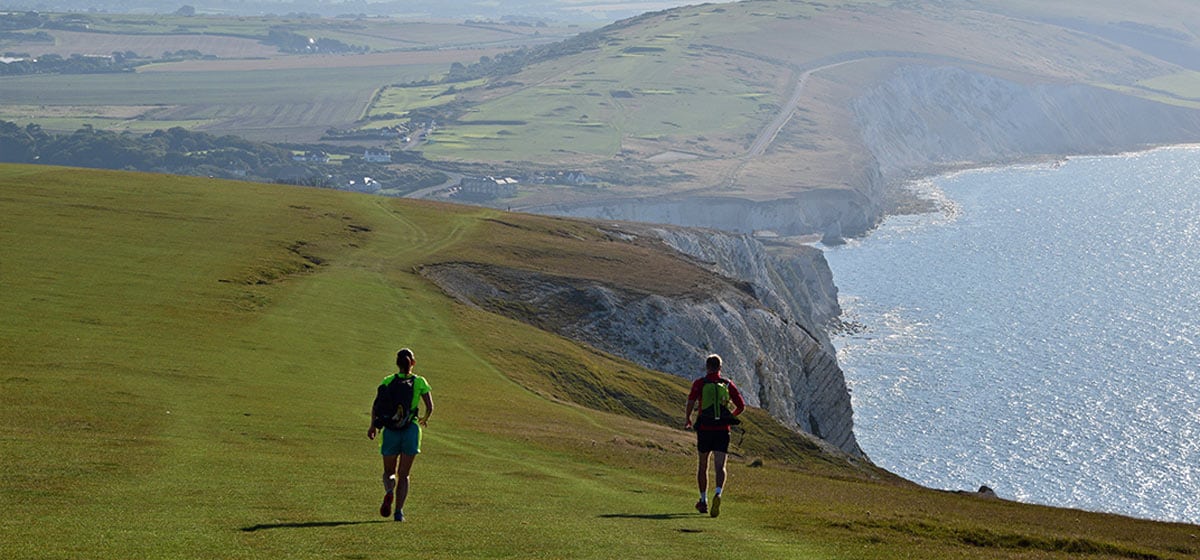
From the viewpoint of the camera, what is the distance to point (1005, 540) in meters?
25.0

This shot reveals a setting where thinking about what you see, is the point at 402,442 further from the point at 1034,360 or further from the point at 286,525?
the point at 1034,360

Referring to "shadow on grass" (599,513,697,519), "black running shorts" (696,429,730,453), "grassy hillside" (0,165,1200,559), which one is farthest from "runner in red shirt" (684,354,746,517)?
Result: "grassy hillside" (0,165,1200,559)

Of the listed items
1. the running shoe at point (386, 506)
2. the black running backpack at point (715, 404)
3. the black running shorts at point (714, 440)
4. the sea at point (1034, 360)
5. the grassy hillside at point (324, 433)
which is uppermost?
the black running backpack at point (715, 404)

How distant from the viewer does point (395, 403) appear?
21703 millimetres

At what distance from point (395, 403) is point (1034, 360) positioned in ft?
358

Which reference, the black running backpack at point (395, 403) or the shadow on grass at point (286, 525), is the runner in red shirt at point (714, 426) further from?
the shadow on grass at point (286, 525)

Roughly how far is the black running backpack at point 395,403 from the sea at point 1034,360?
6782cm

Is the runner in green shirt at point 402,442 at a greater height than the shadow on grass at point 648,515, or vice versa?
the runner in green shirt at point 402,442

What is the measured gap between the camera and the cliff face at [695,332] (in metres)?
69.8

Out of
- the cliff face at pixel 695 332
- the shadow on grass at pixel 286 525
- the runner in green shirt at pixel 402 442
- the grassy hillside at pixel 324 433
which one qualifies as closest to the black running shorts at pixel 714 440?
the grassy hillside at pixel 324 433

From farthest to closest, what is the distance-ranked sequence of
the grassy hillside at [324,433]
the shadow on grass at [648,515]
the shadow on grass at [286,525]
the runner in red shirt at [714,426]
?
the shadow on grass at [648,515]
the runner in red shirt at [714,426]
the grassy hillside at [324,433]
the shadow on grass at [286,525]

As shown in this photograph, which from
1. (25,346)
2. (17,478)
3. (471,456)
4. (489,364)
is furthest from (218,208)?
(17,478)

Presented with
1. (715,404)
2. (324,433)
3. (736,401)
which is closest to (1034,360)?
(324,433)

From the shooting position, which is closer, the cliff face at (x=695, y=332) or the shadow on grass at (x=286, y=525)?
the shadow on grass at (x=286, y=525)
